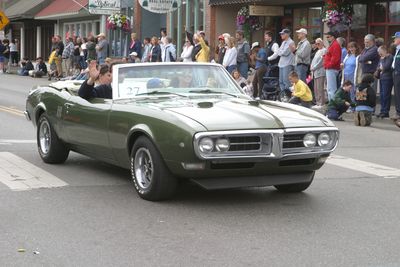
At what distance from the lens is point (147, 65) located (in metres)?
8.02

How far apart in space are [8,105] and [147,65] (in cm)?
1130

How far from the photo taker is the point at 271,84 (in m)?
19.4

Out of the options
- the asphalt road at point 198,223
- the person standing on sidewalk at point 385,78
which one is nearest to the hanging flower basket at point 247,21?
the person standing on sidewalk at point 385,78

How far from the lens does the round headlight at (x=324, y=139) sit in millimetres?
6859

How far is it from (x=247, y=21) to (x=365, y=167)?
17.3 m

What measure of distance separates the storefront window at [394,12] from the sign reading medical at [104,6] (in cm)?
1424

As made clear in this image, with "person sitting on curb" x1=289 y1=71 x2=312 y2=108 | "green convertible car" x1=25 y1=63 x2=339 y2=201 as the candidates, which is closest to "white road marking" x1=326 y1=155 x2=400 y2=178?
"green convertible car" x1=25 y1=63 x2=339 y2=201

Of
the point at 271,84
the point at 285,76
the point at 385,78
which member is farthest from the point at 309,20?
the point at 385,78

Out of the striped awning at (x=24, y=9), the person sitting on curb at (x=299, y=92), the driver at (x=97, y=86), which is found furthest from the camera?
the striped awning at (x=24, y=9)

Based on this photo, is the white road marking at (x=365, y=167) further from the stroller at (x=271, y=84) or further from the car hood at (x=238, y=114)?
the stroller at (x=271, y=84)

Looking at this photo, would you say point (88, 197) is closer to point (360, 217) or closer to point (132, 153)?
point (132, 153)

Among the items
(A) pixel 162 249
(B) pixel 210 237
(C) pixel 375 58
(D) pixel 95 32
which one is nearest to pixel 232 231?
(B) pixel 210 237

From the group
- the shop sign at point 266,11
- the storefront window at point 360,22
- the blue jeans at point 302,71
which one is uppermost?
the shop sign at point 266,11

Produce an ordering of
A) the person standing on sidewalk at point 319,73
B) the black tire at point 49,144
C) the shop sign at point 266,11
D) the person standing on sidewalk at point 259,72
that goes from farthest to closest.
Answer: the shop sign at point 266,11 < the person standing on sidewalk at point 259,72 < the person standing on sidewalk at point 319,73 < the black tire at point 49,144
